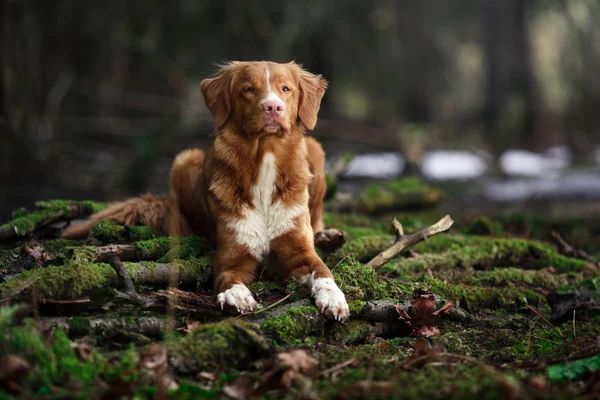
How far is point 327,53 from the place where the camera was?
56.7 ft

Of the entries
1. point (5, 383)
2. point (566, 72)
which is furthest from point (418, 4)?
point (5, 383)

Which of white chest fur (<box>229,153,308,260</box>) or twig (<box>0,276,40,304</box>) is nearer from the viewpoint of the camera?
twig (<box>0,276,40,304</box>)

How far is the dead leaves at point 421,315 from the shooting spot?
4469 mm

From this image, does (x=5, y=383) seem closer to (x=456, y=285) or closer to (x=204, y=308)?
(x=204, y=308)

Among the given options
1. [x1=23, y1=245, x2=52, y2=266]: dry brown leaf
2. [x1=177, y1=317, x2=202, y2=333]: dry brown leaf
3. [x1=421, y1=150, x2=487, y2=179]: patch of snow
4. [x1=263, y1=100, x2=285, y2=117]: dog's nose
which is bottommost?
[x1=421, y1=150, x2=487, y2=179]: patch of snow

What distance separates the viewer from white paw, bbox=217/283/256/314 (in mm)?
4207

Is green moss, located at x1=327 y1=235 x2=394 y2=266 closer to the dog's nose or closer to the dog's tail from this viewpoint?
the dog's tail

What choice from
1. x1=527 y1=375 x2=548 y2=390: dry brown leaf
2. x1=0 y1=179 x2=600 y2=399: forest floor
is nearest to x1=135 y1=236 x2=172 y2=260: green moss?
x1=0 y1=179 x2=600 y2=399: forest floor

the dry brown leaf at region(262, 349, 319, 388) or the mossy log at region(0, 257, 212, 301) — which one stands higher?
the mossy log at region(0, 257, 212, 301)

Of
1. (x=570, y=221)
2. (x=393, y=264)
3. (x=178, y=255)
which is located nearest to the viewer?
(x=178, y=255)

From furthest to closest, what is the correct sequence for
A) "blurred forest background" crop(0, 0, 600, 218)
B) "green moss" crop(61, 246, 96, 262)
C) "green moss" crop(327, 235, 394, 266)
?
"blurred forest background" crop(0, 0, 600, 218)
"green moss" crop(327, 235, 394, 266)
"green moss" crop(61, 246, 96, 262)

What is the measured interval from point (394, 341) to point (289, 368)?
1.18 m

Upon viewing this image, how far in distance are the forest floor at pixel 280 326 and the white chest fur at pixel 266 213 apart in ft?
0.96

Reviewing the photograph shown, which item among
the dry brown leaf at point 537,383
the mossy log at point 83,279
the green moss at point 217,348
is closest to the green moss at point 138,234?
the mossy log at point 83,279
